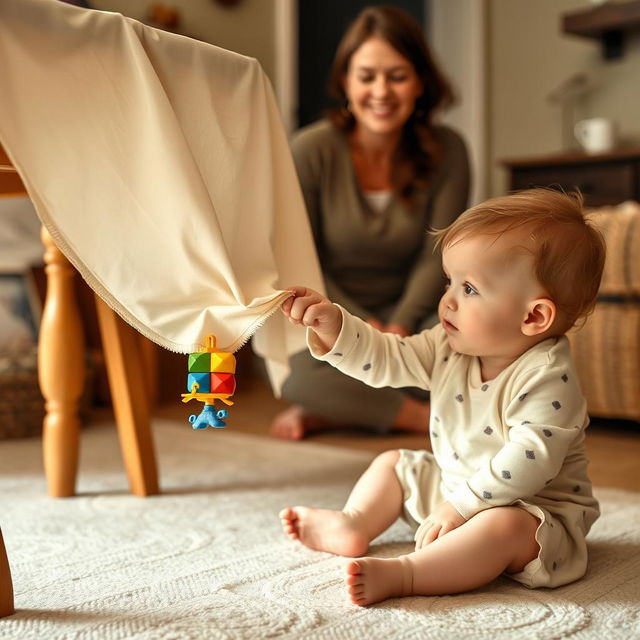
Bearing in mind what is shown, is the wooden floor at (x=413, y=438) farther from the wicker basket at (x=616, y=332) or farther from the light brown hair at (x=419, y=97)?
the light brown hair at (x=419, y=97)

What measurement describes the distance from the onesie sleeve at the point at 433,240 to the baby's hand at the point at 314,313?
84cm

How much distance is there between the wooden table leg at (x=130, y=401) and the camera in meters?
1.27

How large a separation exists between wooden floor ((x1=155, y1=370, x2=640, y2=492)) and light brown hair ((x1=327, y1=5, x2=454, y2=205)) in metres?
0.51

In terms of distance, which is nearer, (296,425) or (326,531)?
(326,531)

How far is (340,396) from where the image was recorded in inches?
71.7

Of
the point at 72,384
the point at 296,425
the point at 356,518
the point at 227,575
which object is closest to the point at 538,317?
the point at 356,518

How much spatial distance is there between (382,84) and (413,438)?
2.40 feet

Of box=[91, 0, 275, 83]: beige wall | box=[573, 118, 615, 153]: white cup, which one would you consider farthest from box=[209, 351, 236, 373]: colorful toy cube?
box=[573, 118, 615, 153]: white cup

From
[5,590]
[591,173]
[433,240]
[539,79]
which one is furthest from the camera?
[539,79]

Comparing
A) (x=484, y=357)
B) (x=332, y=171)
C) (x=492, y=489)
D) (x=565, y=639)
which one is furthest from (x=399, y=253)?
(x=565, y=639)

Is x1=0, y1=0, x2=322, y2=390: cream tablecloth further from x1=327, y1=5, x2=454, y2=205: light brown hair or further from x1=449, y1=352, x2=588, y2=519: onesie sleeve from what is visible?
x1=327, y1=5, x2=454, y2=205: light brown hair

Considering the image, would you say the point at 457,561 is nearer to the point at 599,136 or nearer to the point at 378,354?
the point at 378,354

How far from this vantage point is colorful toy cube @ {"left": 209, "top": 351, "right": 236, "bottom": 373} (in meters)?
0.80

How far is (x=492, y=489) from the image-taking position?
848 millimetres
